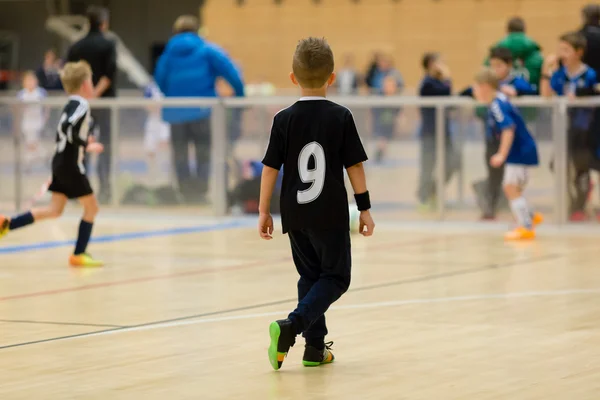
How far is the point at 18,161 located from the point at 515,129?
645cm

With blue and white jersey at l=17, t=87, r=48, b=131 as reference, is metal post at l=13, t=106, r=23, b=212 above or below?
below

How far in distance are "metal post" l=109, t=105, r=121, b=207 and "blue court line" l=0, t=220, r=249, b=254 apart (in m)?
1.59

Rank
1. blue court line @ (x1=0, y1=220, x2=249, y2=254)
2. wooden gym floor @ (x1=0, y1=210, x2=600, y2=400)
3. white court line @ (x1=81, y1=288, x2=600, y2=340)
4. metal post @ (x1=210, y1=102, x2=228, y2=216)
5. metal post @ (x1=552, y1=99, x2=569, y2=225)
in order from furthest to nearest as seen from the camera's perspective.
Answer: metal post @ (x1=210, y1=102, x2=228, y2=216)
metal post @ (x1=552, y1=99, x2=569, y2=225)
blue court line @ (x1=0, y1=220, x2=249, y2=254)
white court line @ (x1=81, y1=288, x2=600, y2=340)
wooden gym floor @ (x1=0, y1=210, x2=600, y2=400)

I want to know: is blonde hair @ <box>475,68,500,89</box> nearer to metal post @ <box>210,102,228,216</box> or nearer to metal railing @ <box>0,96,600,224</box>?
metal railing @ <box>0,96,600,224</box>

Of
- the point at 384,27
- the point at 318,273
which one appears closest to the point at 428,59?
the point at 318,273

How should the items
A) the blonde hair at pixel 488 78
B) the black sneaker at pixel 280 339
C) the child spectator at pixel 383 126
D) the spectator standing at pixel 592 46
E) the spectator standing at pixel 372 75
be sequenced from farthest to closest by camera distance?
the spectator standing at pixel 372 75, the child spectator at pixel 383 126, the spectator standing at pixel 592 46, the blonde hair at pixel 488 78, the black sneaker at pixel 280 339

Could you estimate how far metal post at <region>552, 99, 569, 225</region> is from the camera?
1428cm

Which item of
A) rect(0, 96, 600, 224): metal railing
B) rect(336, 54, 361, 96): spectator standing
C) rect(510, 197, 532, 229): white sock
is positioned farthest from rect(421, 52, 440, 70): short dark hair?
rect(336, 54, 361, 96): spectator standing

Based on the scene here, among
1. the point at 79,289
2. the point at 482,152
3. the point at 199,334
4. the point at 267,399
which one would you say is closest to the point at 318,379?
the point at 267,399

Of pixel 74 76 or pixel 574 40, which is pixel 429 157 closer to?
pixel 574 40

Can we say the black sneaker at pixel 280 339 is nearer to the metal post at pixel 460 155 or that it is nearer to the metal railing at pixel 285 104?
the metal railing at pixel 285 104

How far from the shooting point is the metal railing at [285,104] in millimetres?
14297

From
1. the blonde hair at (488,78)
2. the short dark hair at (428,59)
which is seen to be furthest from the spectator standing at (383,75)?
the blonde hair at (488,78)

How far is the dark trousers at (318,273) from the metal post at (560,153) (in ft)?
26.0
